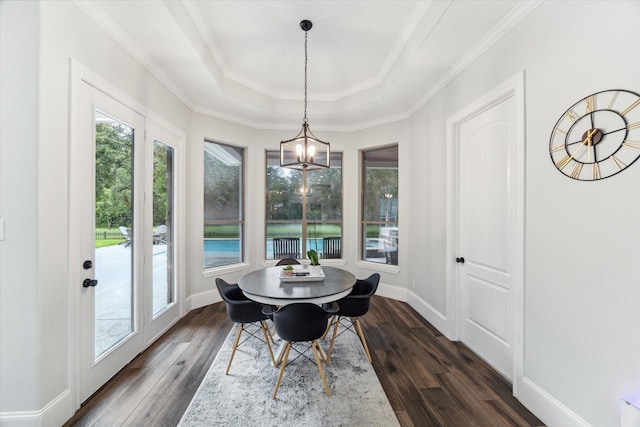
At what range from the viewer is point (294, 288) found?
236 cm

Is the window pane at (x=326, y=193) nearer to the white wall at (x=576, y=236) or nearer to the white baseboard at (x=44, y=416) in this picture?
the white wall at (x=576, y=236)

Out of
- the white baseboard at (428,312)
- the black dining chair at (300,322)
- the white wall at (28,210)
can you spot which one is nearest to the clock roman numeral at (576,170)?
the black dining chair at (300,322)

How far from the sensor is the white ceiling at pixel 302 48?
2.24m

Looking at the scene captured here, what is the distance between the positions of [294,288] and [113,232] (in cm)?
162

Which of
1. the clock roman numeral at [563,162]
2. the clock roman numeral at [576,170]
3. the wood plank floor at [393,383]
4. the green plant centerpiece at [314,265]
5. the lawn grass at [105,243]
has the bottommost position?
the wood plank floor at [393,383]

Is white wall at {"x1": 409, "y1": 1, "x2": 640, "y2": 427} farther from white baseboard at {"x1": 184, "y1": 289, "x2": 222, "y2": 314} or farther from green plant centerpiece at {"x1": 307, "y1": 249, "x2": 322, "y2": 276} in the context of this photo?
white baseboard at {"x1": 184, "y1": 289, "x2": 222, "y2": 314}

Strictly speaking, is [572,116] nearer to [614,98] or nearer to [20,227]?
[614,98]

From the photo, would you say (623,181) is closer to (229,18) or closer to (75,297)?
(229,18)

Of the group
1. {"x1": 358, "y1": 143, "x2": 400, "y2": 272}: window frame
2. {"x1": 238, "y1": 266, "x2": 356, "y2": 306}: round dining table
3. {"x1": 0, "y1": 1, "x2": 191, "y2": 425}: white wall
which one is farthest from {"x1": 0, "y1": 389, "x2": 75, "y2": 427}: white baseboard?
{"x1": 358, "y1": 143, "x2": 400, "y2": 272}: window frame

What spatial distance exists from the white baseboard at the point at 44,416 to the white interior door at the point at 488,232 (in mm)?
3311

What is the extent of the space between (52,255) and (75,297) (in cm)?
36

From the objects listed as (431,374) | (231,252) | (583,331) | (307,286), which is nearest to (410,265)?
(431,374)

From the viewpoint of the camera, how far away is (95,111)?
83.2 inches

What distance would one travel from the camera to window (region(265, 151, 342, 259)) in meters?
→ 4.90
